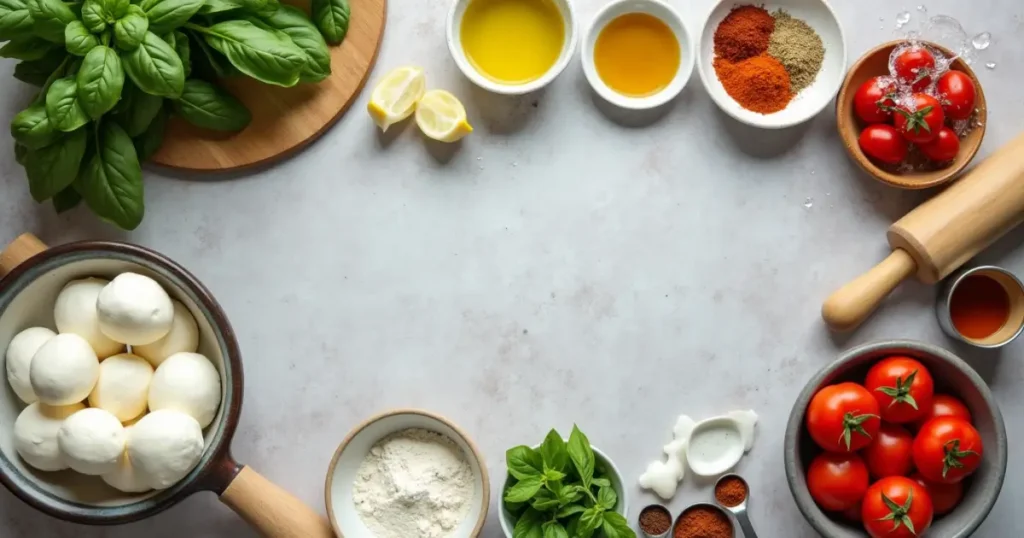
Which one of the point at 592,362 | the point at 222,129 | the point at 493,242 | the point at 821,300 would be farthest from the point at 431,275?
the point at 821,300

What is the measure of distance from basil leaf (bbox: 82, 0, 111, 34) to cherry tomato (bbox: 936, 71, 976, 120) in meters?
1.26

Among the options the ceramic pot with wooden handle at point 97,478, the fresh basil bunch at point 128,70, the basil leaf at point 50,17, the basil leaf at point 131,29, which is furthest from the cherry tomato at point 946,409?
the basil leaf at point 50,17

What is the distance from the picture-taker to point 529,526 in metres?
1.44

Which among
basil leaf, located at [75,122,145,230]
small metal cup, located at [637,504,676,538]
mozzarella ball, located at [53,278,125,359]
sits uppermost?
basil leaf, located at [75,122,145,230]

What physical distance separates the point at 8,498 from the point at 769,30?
→ 1.48 m

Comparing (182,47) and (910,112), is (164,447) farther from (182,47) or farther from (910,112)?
(910,112)

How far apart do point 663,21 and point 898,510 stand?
0.84 metres

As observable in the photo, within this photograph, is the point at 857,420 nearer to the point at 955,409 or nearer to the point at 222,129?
the point at 955,409

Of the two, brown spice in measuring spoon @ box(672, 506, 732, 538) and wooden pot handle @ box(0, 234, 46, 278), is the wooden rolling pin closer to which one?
brown spice in measuring spoon @ box(672, 506, 732, 538)

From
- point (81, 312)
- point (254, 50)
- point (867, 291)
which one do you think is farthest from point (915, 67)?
point (81, 312)

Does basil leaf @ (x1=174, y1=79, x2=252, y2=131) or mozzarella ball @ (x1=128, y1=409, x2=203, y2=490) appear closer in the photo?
mozzarella ball @ (x1=128, y1=409, x2=203, y2=490)

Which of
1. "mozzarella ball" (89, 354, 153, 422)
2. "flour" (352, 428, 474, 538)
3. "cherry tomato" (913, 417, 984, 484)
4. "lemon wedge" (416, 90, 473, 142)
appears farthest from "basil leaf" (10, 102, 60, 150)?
"cherry tomato" (913, 417, 984, 484)

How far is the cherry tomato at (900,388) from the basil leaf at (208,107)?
1.07 m

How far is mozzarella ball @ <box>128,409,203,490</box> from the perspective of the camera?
136 centimetres
